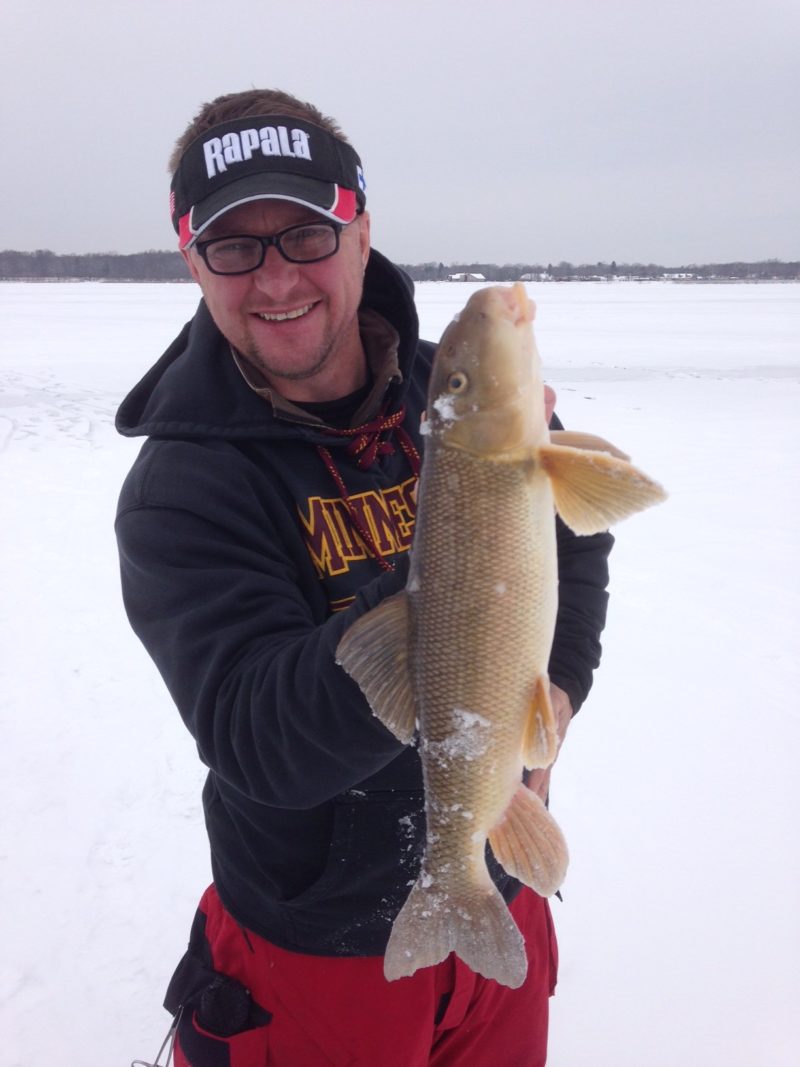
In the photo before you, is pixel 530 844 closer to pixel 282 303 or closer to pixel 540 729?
pixel 540 729

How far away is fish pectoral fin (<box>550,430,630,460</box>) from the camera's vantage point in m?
1.71

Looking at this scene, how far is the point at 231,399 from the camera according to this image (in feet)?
6.82

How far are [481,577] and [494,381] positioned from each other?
1.40 ft

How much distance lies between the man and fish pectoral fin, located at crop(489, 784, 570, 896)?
33 cm

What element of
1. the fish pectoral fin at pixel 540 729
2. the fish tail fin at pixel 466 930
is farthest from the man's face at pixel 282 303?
the fish tail fin at pixel 466 930

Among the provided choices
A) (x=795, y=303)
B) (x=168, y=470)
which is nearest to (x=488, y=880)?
(x=168, y=470)

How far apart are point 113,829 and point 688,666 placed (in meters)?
3.44

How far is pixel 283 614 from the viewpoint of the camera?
69.4 inches

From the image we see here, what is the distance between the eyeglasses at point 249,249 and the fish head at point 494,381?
2.22ft

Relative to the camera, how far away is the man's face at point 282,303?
2.10 m

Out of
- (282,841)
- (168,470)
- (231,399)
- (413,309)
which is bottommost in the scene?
(282,841)

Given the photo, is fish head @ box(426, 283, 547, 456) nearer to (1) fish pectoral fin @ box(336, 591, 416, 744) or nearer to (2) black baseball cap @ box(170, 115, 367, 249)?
(1) fish pectoral fin @ box(336, 591, 416, 744)

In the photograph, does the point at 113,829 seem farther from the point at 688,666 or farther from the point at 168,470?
the point at 688,666

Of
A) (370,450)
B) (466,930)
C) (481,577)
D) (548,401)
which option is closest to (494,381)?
(548,401)
